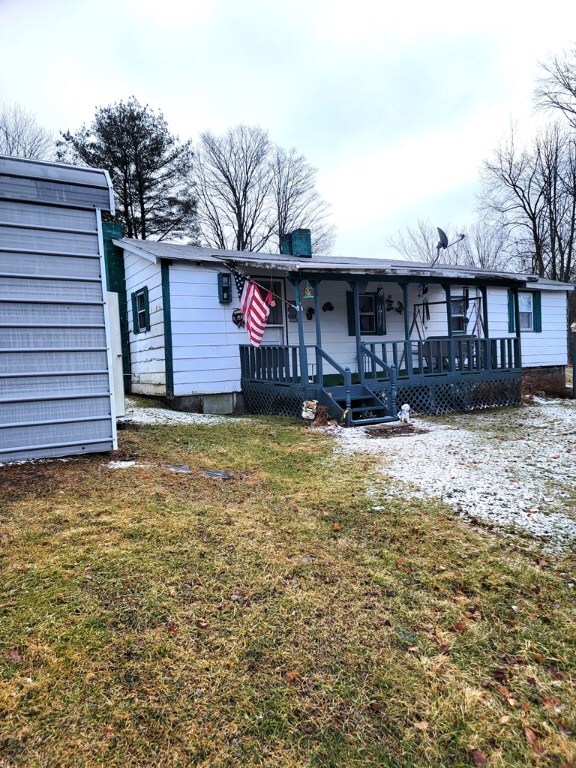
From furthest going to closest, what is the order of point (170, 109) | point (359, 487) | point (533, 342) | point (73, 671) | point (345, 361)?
point (170, 109) → point (533, 342) → point (345, 361) → point (359, 487) → point (73, 671)

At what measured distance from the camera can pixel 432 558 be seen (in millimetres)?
2936

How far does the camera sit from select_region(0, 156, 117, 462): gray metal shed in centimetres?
444

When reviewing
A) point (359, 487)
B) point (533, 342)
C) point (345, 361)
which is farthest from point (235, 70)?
point (359, 487)

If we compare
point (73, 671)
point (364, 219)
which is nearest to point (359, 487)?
point (73, 671)

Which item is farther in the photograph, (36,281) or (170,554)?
(36,281)

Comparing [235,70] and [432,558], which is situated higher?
[235,70]

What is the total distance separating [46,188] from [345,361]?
312 inches

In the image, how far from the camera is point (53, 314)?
4637 mm

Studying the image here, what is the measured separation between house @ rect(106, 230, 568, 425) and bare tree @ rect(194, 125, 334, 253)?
56.0 feet

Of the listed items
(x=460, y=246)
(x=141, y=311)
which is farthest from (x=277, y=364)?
(x=460, y=246)

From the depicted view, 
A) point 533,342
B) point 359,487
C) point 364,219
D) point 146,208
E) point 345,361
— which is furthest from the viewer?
point 364,219

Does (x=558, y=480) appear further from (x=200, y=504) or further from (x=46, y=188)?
(x=46, y=188)

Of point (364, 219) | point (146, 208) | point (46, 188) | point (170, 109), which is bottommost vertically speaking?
point (46, 188)

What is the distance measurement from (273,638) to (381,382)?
7356 mm
